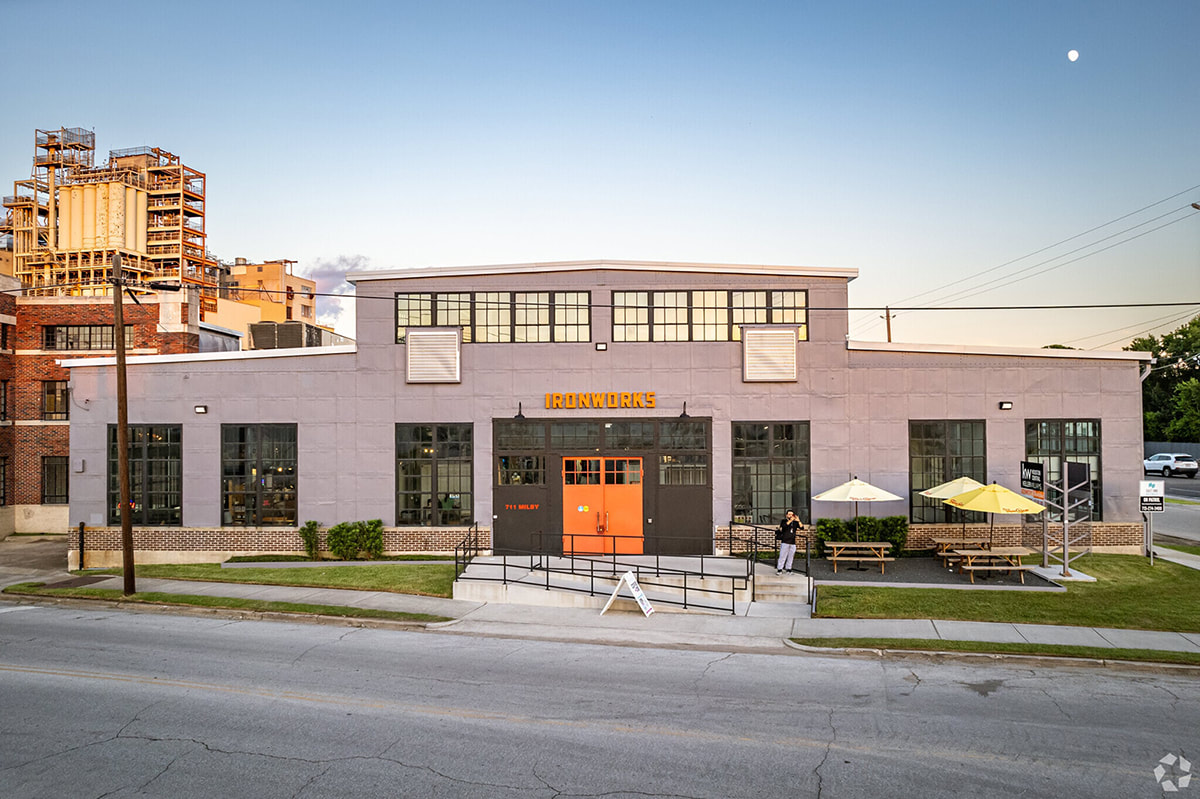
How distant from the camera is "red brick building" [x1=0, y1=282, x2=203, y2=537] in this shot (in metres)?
34.7

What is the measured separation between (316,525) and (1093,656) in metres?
20.2

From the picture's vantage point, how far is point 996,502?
18.8 meters

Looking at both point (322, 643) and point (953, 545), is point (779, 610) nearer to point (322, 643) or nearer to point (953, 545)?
point (953, 545)

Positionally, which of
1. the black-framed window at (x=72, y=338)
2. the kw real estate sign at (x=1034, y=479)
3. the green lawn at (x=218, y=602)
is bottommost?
the green lawn at (x=218, y=602)

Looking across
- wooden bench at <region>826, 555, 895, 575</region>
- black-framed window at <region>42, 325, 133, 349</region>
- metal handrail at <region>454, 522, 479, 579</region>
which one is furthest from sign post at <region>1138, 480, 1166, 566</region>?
black-framed window at <region>42, 325, 133, 349</region>

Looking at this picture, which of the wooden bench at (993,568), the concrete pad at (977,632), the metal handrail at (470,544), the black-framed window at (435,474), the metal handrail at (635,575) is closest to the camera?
the concrete pad at (977,632)

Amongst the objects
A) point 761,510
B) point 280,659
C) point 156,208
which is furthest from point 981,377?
point 156,208

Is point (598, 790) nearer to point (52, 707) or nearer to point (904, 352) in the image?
point (52, 707)

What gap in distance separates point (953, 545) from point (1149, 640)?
8.11 meters

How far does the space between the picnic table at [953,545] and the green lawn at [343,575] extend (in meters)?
13.5

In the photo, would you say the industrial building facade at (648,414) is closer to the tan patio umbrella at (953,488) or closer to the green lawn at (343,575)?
the green lawn at (343,575)

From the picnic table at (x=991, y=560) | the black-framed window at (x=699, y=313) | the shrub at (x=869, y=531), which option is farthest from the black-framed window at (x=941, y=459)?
the black-framed window at (x=699, y=313)

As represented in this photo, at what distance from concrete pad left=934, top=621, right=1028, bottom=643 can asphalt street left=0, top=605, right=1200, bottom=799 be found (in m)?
1.20

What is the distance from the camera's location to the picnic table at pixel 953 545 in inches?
→ 826
